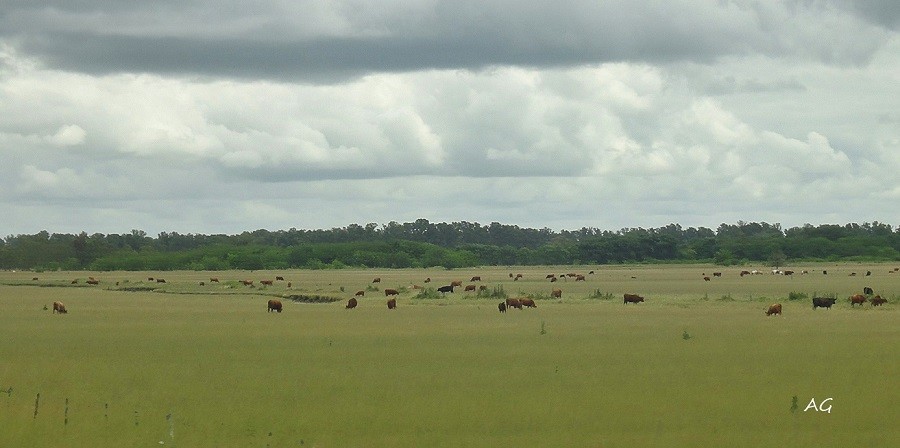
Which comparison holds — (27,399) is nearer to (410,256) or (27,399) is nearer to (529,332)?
(529,332)

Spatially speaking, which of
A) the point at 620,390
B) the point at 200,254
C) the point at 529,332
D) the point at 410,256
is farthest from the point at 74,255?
the point at 620,390

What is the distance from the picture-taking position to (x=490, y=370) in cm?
2722

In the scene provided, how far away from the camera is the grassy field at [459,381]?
19172 mm

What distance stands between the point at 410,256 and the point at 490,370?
520 feet

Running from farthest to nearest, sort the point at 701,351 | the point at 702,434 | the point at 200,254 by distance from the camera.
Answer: the point at 200,254, the point at 701,351, the point at 702,434

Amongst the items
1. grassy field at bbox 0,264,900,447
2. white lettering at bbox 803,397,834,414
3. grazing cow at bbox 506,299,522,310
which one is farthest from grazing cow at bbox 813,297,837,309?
white lettering at bbox 803,397,834,414

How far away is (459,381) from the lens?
2530 centimetres

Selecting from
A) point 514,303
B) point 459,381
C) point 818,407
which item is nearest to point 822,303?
point 514,303

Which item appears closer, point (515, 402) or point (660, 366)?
point (515, 402)

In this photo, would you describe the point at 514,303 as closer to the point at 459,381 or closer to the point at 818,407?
the point at 459,381

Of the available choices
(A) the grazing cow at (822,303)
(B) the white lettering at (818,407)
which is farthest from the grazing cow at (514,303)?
(B) the white lettering at (818,407)

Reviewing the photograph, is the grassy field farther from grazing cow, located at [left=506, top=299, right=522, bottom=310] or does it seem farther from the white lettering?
grazing cow, located at [left=506, top=299, right=522, bottom=310]

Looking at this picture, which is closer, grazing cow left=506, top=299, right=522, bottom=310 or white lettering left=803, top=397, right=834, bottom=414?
white lettering left=803, top=397, right=834, bottom=414

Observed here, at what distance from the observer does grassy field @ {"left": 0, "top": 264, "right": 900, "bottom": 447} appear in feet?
62.9
